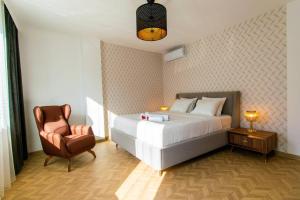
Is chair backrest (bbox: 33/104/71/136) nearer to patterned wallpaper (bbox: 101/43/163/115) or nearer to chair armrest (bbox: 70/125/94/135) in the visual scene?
chair armrest (bbox: 70/125/94/135)

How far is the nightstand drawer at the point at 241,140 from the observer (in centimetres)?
288

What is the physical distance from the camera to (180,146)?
257 centimetres

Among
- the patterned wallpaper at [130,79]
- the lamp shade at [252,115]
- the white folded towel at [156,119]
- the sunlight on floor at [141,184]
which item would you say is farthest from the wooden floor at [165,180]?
the patterned wallpaper at [130,79]

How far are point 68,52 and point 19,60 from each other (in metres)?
0.94

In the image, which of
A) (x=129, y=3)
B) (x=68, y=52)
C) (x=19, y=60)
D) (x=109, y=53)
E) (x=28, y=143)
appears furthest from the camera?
(x=109, y=53)

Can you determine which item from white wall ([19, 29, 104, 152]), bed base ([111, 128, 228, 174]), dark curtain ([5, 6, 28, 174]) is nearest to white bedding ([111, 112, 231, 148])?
bed base ([111, 128, 228, 174])

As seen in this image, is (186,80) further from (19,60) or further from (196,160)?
(19,60)

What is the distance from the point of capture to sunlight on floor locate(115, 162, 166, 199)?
200 centimetres

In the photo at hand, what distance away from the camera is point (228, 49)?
3.61 meters

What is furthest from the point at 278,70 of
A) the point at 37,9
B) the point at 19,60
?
the point at 19,60

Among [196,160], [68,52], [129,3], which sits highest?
[129,3]

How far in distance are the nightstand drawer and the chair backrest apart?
3.10 metres

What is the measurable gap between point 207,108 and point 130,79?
7.35 feet

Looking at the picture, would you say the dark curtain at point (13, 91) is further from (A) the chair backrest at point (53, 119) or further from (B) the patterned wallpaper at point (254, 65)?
(B) the patterned wallpaper at point (254, 65)
